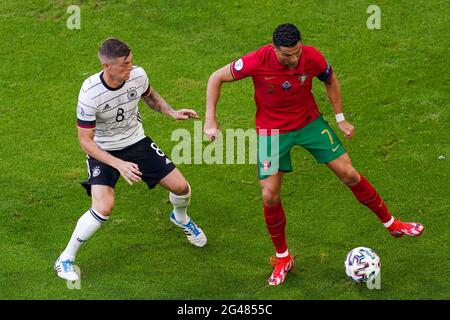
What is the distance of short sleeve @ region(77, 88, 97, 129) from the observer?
9820 mm

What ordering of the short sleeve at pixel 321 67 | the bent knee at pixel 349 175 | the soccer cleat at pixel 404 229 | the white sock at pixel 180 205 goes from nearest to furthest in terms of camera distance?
1. the short sleeve at pixel 321 67
2. the bent knee at pixel 349 175
3. the soccer cleat at pixel 404 229
4. the white sock at pixel 180 205

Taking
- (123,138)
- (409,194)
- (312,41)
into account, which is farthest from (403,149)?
(123,138)

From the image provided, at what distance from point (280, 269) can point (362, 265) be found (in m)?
0.87

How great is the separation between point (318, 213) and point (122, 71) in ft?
9.64

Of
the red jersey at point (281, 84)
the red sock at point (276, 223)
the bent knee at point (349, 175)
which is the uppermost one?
the red jersey at point (281, 84)

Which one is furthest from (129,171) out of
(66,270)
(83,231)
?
(66,270)

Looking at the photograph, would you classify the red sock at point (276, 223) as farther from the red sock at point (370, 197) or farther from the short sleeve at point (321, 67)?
the short sleeve at point (321, 67)

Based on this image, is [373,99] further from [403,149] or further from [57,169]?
[57,169]

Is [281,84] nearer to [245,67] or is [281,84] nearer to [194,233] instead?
[245,67]

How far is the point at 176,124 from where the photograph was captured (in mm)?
13148

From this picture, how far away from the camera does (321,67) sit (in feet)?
32.1

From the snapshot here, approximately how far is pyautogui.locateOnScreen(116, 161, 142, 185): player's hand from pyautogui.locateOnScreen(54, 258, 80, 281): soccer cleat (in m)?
1.25

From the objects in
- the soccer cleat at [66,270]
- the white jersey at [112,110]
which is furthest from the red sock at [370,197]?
the soccer cleat at [66,270]

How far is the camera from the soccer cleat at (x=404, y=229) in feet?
33.8
